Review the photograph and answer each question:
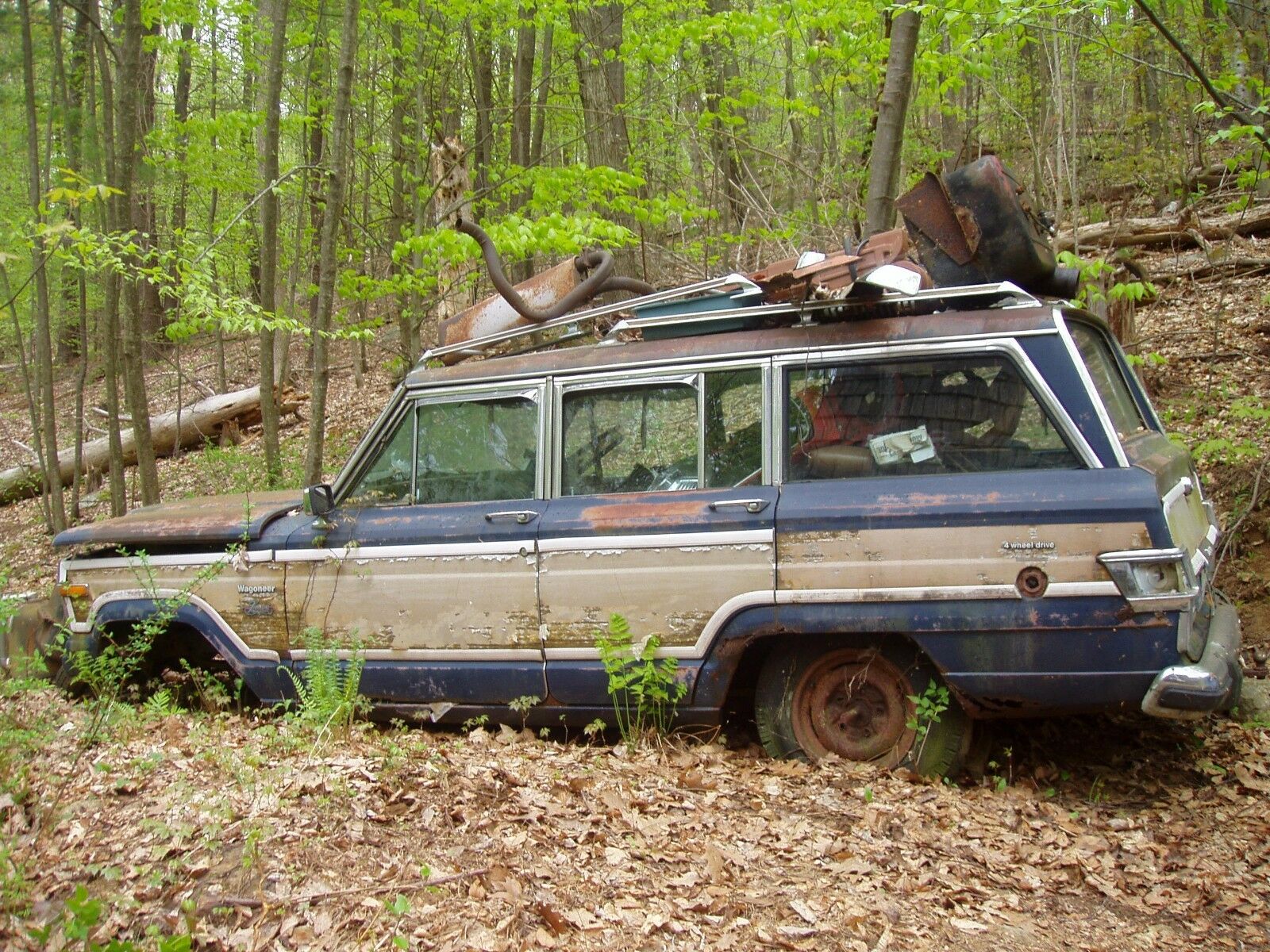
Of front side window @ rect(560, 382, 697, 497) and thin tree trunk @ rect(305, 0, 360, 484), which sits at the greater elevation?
thin tree trunk @ rect(305, 0, 360, 484)

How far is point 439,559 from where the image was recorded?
4984 millimetres

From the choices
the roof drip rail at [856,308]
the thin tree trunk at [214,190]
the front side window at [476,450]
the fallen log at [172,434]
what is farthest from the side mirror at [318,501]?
the fallen log at [172,434]

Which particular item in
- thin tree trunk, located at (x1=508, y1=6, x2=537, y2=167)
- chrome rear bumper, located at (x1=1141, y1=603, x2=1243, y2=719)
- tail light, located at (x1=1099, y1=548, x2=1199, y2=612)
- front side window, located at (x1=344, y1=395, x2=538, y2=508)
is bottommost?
chrome rear bumper, located at (x1=1141, y1=603, x2=1243, y2=719)

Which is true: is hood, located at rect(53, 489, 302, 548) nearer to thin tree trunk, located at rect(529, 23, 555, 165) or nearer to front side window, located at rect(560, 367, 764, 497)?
front side window, located at rect(560, 367, 764, 497)

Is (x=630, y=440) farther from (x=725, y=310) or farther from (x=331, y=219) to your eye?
→ (x=331, y=219)

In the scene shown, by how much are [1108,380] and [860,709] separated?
6.18ft

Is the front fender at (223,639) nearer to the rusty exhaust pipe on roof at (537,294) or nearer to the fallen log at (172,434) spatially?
the rusty exhaust pipe on roof at (537,294)

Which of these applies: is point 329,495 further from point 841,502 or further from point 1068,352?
point 1068,352

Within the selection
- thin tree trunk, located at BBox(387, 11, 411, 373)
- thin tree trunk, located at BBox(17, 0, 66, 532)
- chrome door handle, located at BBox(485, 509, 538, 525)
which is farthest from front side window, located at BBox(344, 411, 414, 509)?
thin tree trunk, located at BBox(17, 0, 66, 532)

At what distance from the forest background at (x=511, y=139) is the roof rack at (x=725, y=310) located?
182 centimetres

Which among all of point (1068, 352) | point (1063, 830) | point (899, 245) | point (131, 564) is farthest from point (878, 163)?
point (131, 564)

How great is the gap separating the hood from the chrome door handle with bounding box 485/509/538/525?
1.36 m

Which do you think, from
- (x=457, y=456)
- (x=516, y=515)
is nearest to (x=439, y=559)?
(x=516, y=515)

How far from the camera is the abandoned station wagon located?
3951mm
